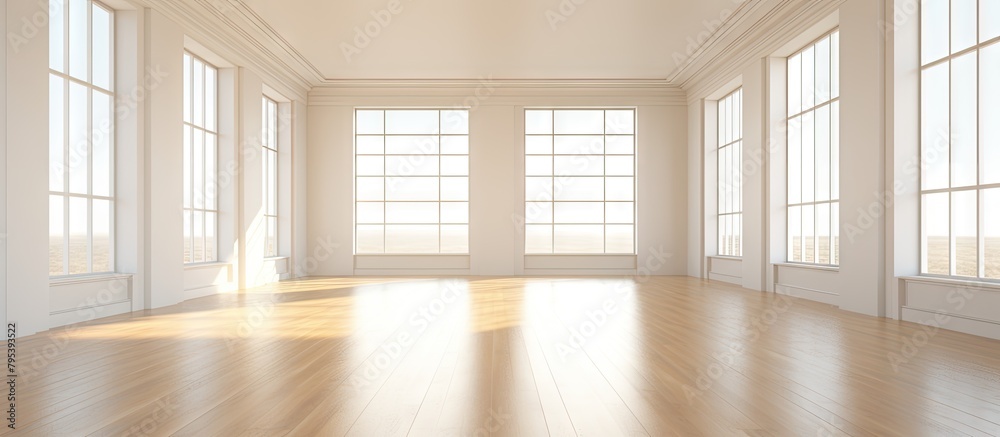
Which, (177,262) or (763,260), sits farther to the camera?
(763,260)

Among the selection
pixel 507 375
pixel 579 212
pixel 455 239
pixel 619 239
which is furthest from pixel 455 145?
pixel 507 375

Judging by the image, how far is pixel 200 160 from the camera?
916 cm

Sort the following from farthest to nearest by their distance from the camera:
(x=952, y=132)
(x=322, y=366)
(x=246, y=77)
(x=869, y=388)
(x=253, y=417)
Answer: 1. (x=246, y=77)
2. (x=952, y=132)
3. (x=322, y=366)
4. (x=869, y=388)
5. (x=253, y=417)

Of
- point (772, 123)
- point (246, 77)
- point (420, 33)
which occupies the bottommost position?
point (772, 123)

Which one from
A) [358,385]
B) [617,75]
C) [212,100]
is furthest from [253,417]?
[617,75]

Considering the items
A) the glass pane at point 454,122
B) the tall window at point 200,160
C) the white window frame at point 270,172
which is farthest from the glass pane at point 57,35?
the glass pane at point 454,122

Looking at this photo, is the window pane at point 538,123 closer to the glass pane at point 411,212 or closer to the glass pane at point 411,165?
the glass pane at point 411,165

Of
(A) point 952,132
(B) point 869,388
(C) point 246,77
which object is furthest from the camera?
(C) point 246,77

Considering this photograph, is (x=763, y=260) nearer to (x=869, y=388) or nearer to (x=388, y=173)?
(x=869, y=388)

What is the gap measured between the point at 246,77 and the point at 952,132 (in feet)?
31.3

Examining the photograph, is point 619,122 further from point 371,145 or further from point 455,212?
point 371,145

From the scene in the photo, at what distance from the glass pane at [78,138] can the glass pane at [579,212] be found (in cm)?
908

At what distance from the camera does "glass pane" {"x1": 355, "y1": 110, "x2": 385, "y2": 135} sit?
45.1 feet

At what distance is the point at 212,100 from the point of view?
959 cm
